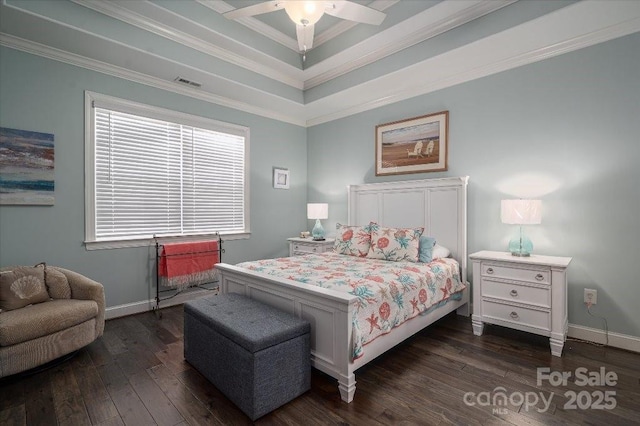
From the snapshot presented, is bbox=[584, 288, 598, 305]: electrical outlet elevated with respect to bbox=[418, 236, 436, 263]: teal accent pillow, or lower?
lower

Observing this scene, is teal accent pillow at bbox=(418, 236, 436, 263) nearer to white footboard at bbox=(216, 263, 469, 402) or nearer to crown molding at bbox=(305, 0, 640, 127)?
white footboard at bbox=(216, 263, 469, 402)

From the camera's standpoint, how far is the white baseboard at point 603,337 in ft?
8.29

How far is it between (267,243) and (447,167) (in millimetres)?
2805

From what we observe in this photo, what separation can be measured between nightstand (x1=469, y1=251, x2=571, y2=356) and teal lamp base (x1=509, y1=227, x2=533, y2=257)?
0.06 meters

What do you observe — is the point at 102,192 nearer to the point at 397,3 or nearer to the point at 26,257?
the point at 26,257

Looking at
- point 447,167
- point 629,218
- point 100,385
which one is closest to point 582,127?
point 629,218

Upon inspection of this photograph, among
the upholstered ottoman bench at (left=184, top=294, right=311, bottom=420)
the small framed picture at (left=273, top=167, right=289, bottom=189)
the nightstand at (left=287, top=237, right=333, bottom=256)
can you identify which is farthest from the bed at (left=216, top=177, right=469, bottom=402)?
the small framed picture at (left=273, top=167, right=289, bottom=189)

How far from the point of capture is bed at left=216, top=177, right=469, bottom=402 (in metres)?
1.90

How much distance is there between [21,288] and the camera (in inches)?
95.7

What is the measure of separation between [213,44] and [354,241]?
272cm

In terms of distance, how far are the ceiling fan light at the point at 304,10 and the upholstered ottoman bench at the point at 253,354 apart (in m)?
2.14

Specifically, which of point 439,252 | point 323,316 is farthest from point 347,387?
point 439,252

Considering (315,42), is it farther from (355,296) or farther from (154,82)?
(355,296)

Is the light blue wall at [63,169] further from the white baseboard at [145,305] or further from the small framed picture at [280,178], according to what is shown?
the small framed picture at [280,178]
